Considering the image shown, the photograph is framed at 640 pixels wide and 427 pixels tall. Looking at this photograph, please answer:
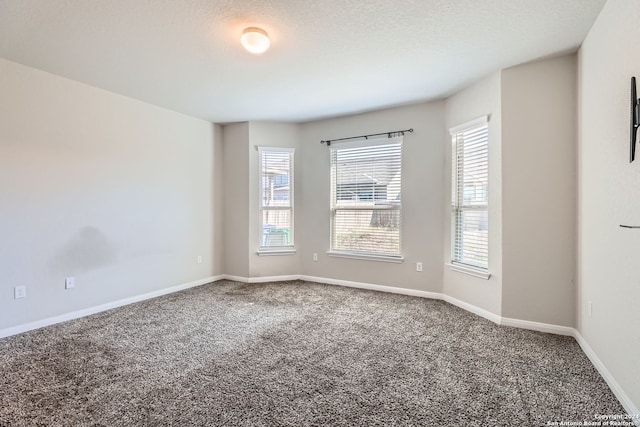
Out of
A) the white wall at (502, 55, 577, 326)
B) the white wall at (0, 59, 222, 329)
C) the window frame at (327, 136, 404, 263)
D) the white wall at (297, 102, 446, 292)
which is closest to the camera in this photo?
the white wall at (502, 55, 577, 326)

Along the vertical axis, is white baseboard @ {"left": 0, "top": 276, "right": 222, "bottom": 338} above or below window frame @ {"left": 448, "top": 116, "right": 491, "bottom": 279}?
below

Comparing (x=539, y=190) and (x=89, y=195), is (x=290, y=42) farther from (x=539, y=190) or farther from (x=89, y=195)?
(x=89, y=195)

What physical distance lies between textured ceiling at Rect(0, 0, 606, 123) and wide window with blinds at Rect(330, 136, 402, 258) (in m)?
0.96

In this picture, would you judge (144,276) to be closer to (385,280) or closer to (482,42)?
(385,280)

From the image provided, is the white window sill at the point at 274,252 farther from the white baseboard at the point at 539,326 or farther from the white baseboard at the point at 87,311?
the white baseboard at the point at 539,326

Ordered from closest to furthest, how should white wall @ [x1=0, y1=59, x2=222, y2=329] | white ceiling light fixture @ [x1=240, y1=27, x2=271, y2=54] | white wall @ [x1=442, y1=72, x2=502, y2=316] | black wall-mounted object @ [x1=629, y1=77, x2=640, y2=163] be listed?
black wall-mounted object @ [x1=629, y1=77, x2=640, y2=163] → white ceiling light fixture @ [x1=240, y1=27, x2=271, y2=54] → white wall @ [x1=0, y1=59, x2=222, y2=329] → white wall @ [x1=442, y1=72, x2=502, y2=316]

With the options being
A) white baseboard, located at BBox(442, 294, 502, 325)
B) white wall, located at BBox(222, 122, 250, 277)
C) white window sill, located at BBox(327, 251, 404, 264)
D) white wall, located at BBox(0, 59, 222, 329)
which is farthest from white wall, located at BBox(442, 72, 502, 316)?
white wall, located at BBox(0, 59, 222, 329)

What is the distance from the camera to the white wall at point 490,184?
3.21 m

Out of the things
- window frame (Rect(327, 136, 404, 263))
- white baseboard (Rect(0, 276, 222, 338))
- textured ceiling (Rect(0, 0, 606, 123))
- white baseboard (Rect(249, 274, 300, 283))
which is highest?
textured ceiling (Rect(0, 0, 606, 123))

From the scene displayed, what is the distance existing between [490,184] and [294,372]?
2.77 metres

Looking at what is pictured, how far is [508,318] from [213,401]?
9.54 feet

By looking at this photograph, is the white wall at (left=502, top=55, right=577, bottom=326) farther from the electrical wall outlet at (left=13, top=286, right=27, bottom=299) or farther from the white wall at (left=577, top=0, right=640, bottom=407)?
the electrical wall outlet at (left=13, top=286, right=27, bottom=299)

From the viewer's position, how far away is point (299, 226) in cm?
516

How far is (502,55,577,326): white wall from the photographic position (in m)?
2.90
